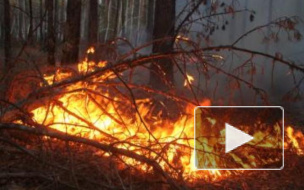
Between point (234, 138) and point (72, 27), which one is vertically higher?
point (72, 27)

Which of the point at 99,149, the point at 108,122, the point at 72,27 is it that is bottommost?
the point at 99,149

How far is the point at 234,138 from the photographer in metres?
5.69

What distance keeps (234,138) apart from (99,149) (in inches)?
71.1

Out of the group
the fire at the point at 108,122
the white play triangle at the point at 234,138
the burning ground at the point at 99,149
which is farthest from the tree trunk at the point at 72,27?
the white play triangle at the point at 234,138

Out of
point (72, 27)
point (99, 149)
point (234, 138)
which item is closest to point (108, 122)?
point (99, 149)

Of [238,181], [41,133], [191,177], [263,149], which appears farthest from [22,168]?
[263,149]

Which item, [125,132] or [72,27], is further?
[72,27]

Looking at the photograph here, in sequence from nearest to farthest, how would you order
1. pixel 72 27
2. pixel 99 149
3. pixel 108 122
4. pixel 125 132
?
pixel 99 149 < pixel 125 132 < pixel 108 122 < pixel 72 27
